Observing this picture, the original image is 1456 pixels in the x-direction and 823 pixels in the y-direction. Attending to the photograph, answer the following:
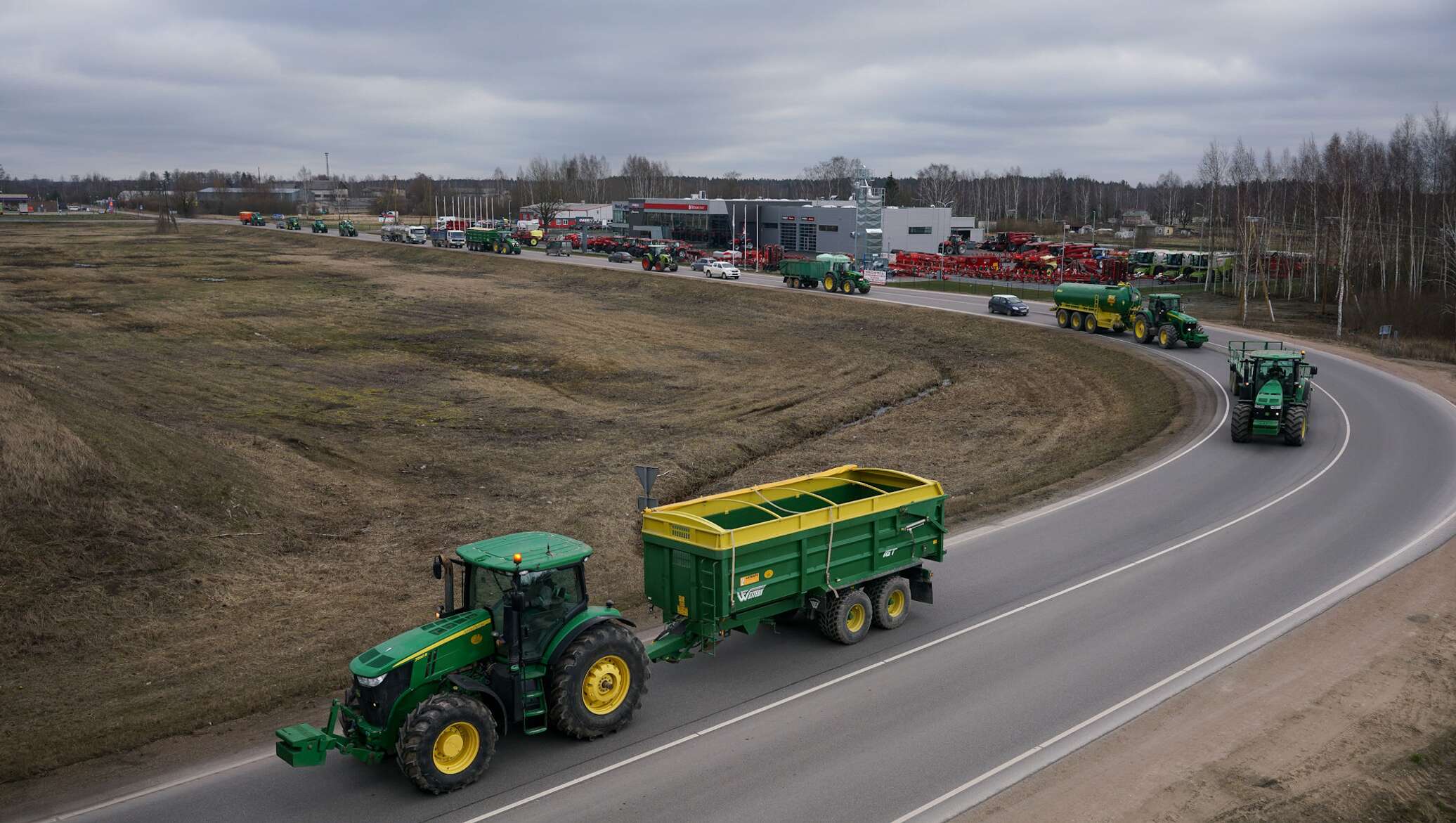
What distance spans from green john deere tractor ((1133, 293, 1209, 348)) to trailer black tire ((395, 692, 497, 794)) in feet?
134

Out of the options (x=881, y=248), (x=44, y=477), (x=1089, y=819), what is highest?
(x=881, y=248)

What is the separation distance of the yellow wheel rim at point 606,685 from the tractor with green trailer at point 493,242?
8488cm

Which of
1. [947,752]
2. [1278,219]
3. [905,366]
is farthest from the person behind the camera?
[1278,219]

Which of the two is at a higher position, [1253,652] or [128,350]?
[128,350]

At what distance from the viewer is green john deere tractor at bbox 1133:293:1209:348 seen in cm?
4506

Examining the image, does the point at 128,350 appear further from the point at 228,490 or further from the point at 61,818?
the point at 61,818

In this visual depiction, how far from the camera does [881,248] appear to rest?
9512 cm

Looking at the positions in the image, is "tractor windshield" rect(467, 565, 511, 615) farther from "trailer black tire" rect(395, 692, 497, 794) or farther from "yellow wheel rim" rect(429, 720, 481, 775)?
"yellow wheel rim" rect(429, 720, 481, 775)

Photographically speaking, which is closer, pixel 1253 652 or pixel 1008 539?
pixel 1253 652

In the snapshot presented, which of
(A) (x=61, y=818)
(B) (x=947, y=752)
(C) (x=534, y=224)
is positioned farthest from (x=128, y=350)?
(C) (x=534, y=224)

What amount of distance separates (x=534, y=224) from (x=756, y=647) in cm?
11388

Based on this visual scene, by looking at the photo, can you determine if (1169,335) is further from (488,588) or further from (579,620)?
(488,588)

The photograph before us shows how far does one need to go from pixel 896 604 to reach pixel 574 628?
6.09 meters

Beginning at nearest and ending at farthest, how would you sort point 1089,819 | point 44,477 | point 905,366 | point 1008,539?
point 1089,819 < point 44,477 < point 1008,539 < point 905,366
